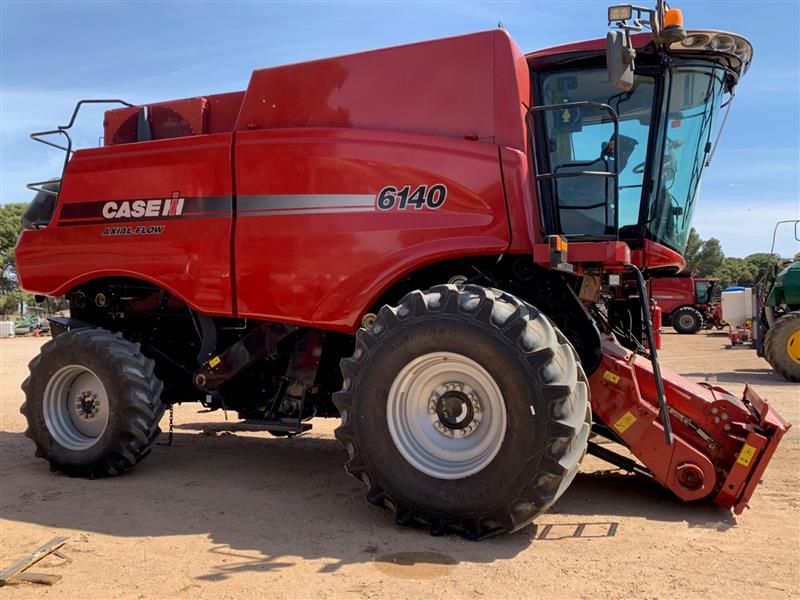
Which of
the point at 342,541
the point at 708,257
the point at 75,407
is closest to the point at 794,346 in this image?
the point at 342,541

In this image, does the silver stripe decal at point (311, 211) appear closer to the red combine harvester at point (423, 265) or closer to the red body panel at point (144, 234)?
the red combine harvester at point (423, 265)

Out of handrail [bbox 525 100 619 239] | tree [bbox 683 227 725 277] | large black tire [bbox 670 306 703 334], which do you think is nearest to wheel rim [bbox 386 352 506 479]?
handrail [bbox 525 100 619 239]

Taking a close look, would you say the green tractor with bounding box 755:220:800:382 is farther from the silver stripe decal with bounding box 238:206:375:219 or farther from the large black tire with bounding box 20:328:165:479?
the large black tire with bounding box 20:328:165:479

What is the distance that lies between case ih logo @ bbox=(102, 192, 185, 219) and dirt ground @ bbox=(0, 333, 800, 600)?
1813 millimetres

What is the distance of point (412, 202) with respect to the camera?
4770mm

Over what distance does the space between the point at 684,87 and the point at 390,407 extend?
10.4 feet

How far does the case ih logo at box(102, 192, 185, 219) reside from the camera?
18.3 ft

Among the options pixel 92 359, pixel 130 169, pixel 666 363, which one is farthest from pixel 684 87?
pixel 666 363

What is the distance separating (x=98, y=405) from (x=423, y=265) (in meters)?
3.00

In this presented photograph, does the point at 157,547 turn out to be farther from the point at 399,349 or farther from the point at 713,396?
the point at 713,396

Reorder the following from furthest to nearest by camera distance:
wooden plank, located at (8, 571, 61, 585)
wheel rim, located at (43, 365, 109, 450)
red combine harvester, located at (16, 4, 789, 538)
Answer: wheel rim, located at (43, 365, 109, 450), red combine harvester, located at (16, 4, 789, 538), wooden plank, located at (8, 571, 61, 585)

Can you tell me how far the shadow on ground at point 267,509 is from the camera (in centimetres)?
389

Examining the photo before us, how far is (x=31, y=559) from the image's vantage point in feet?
12.4

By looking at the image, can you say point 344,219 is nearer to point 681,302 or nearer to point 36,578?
point 36,578
